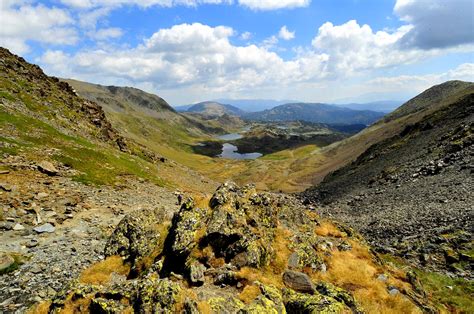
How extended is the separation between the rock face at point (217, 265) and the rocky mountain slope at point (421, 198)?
11.8m

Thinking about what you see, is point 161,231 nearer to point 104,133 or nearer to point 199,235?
point 199,235

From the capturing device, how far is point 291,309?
51.6 ft

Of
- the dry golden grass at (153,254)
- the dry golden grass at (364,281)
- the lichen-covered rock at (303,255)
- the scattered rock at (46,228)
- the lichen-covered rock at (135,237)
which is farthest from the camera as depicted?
the scattered rock at (46,228)

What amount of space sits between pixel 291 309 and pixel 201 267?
18.5 ft

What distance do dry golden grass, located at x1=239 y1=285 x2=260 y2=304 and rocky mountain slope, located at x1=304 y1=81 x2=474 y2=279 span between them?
21324 mm

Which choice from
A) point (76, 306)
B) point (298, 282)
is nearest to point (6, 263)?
point (76, 306)

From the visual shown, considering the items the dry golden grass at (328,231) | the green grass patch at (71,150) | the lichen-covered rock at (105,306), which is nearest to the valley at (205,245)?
the lichen-covered rock at (105,306)

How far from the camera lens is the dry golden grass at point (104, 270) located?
19422mm

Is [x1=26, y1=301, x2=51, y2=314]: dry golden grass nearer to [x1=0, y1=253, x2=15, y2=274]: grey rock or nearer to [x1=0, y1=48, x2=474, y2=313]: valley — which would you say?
[x1=0, y1=48, x2=474, y2=313]: valley

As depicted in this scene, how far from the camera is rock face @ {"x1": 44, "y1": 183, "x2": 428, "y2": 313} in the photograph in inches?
575

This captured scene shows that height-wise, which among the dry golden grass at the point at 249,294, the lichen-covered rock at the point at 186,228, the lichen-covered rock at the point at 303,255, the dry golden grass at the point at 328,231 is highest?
the lichen-covered rock at the point at 186,228

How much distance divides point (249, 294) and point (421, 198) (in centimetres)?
Result: 4251

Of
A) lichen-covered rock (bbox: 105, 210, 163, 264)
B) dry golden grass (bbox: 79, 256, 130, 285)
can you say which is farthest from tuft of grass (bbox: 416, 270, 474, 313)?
dry golden grass (bbox: 79, 256, 130, 285)

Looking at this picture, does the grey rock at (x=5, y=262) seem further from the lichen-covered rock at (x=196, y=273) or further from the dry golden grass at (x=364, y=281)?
the dry golden grass at (x=364, y=281)
